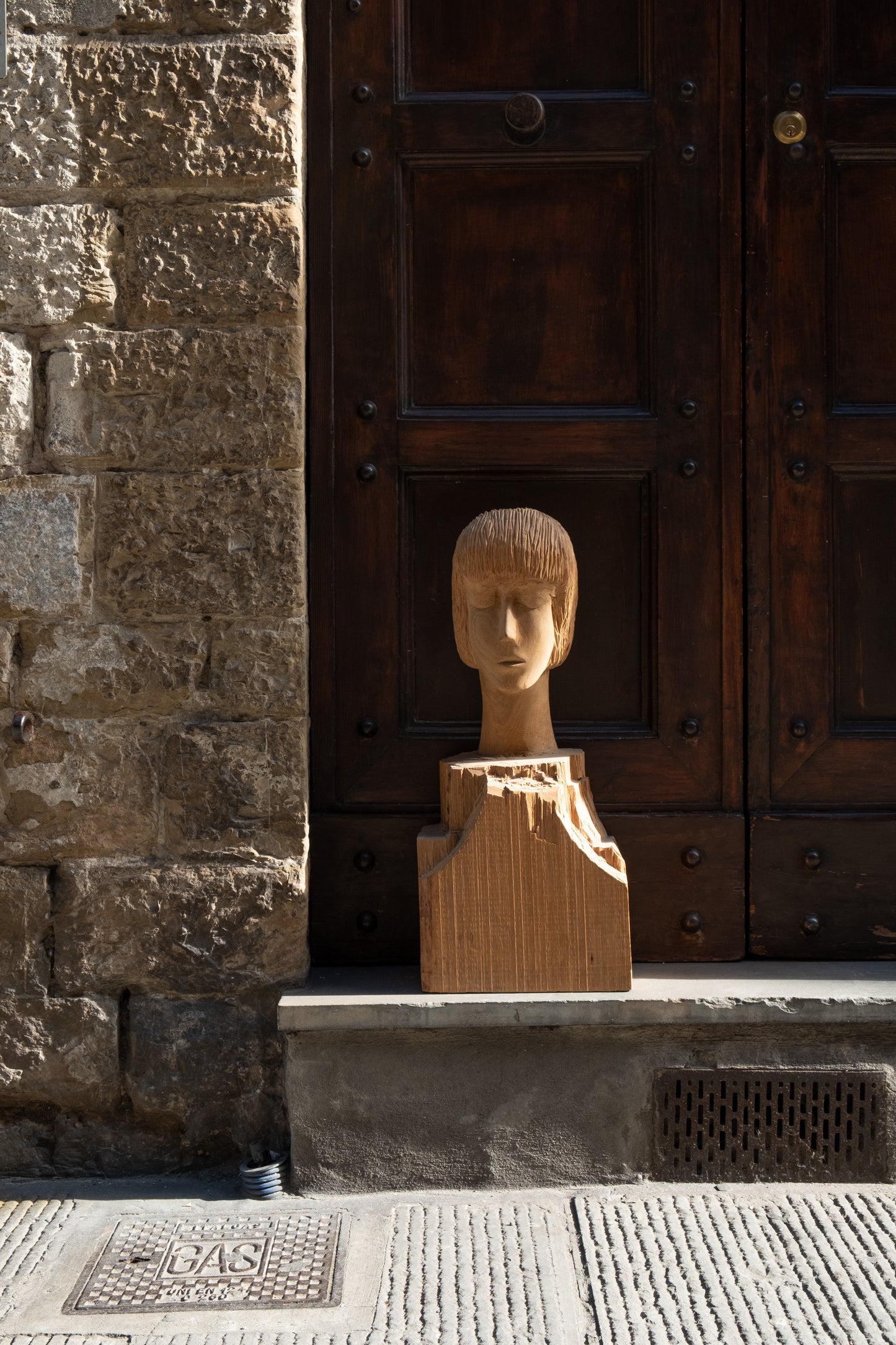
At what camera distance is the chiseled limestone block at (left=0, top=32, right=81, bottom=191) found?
2562 mm

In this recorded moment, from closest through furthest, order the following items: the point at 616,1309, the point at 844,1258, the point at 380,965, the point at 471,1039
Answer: the point at 616,1309 < the point at 844,1258 < the point at 471,1039 < the point at 380,965

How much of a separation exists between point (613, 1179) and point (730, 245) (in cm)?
210

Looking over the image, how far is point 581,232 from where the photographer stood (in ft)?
9.25

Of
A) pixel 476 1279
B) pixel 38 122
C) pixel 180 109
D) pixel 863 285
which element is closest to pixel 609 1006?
pixel 476 1279

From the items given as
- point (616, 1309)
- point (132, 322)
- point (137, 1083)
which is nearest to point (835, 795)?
point (616, 1309)

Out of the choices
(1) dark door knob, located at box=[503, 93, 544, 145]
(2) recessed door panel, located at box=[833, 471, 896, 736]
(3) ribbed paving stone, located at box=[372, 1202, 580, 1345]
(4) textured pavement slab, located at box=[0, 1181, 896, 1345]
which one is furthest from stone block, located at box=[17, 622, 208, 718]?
(2) recessed door panel, located at box=[833, 471, 896, 736]

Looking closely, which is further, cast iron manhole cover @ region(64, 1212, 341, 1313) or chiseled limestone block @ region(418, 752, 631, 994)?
chiseled limestone block @ region(418, 752, 631, 994)

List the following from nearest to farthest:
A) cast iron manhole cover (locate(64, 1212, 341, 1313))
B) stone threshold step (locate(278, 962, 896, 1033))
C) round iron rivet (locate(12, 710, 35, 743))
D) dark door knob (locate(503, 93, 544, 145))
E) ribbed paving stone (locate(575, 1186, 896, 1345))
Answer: ribbed paving stone (locate(575, 1186, 896, 1345)), cast iron manhole cover (locate(64, 1212, 341, 1313)), stone threshold step (locate(278, 962, 896, 1033)), round iron rivet (locate(12, 710, 35, 743)), dark door knob (locate(503, 93, 544, 145))

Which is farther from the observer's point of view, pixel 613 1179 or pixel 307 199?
pixel 307 199

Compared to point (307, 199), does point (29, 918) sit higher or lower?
lower

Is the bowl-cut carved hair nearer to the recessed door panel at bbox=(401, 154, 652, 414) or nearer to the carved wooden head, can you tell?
the carved wooden head

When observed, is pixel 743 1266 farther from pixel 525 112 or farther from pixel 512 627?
pixel 525 112

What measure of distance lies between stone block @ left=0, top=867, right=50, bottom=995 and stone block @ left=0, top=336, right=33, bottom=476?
34.4 inches

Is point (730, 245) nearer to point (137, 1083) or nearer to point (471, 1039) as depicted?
point (471, 1039)
